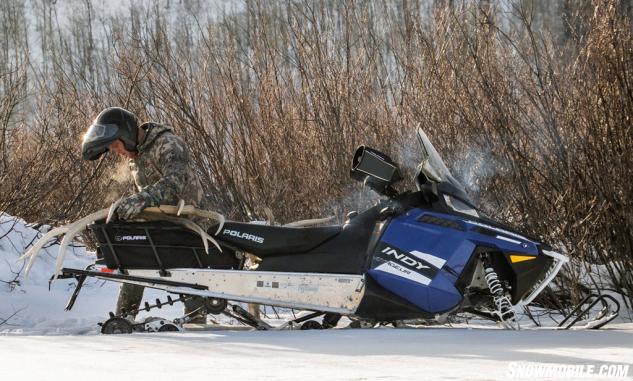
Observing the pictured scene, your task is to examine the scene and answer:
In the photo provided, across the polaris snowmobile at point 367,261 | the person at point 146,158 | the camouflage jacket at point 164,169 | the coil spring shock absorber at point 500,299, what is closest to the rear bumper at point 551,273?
the polaris snowmobile at point 367,261

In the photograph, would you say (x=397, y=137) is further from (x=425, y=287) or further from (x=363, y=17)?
(x=425, y=287)

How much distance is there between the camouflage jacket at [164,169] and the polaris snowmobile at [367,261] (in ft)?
0.73

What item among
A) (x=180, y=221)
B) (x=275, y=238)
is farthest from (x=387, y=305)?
(x=180, y=221)

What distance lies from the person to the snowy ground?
1.17 ft

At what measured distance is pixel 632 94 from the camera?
6.85 meters

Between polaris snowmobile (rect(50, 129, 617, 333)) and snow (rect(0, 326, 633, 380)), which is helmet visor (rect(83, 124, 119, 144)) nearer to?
polaris snowmobile (rect(50, 129, 617, 333))

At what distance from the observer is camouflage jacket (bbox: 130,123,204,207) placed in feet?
19.5

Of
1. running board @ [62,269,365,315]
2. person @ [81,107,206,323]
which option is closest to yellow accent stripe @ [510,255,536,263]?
running board @ [62,269,365,315]

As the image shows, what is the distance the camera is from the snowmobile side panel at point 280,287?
5.90 meters

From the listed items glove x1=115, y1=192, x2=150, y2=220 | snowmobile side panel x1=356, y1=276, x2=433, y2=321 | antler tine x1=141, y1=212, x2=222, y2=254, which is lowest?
snowmobile side panel x1=356, y1=276, x2=433, y2=321

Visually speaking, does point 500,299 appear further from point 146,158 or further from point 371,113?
point 371,113

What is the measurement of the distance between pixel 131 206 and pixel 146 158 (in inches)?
22.3

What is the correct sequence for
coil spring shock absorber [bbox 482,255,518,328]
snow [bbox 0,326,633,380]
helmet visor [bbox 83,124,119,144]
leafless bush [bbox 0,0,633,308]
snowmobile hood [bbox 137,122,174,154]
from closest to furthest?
1. snow [bbox 0,326,633,380]
2. coil spring shock absorber [bbox 482,255,518,328]
3. helmet visor [bbox 83,124,119,144]
4. snowmobile hood [bbox 137,122,174,154]
5. leafless bush [bbox 0,0,633,308]

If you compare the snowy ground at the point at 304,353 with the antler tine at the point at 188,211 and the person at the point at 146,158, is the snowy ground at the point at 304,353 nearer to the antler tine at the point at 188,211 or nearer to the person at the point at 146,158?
the person at the point at 146,158
